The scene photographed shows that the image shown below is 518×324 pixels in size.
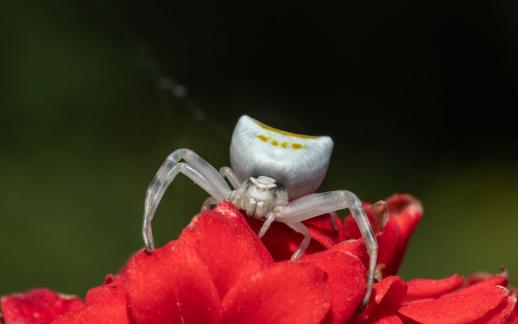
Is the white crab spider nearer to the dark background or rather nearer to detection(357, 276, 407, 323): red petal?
detection(357, 276, 407, 323): red petal

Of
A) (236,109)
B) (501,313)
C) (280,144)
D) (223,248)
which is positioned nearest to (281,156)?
(280,144)

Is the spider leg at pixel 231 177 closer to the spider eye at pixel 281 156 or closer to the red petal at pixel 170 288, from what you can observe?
the spider eye at pixel 281 156

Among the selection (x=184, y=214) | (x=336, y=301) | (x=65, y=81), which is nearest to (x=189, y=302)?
(x=336, y=301)

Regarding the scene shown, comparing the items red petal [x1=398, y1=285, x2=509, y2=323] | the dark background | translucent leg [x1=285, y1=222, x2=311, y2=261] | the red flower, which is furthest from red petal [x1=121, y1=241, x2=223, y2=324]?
the dark background

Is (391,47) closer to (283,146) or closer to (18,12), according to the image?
(18,12)

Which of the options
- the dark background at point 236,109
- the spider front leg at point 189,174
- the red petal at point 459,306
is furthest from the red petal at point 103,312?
the dark background at point 236,109
